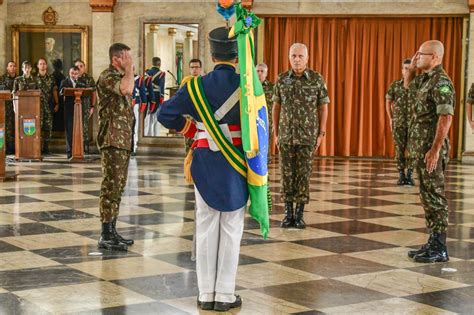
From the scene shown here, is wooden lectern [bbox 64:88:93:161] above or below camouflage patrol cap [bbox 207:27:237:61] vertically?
below

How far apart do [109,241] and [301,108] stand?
2.31 metres

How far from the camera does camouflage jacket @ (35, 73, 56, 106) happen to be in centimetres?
1714

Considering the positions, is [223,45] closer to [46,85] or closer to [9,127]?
[46,85]

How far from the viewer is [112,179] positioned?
715 centimetres

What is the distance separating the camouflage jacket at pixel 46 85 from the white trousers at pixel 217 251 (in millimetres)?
12358

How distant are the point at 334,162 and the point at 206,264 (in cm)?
1129

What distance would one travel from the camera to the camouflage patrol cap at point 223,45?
17.4 ft

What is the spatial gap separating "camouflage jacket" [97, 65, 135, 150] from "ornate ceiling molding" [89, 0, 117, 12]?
10.6 metres

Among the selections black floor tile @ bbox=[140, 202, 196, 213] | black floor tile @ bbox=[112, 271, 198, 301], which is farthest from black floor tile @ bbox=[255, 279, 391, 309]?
black floor tile @ bbox=[140, 202, 196, 213]

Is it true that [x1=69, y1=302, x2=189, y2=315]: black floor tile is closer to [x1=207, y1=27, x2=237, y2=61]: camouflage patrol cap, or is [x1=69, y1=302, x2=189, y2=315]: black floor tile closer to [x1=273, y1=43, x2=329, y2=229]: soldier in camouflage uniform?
[x1=207, y1=27, x2=237, y2=61]: camouflage patrol cap

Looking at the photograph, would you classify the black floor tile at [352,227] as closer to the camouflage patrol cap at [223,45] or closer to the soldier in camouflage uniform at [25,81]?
the camouflage patrol cap at [223,45]

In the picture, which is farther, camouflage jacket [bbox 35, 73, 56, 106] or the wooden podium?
camouflage jacket [bbox 35, 73, 56, 106]

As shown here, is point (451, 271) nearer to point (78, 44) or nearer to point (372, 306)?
point (372, 306)

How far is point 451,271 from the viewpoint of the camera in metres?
6.55
